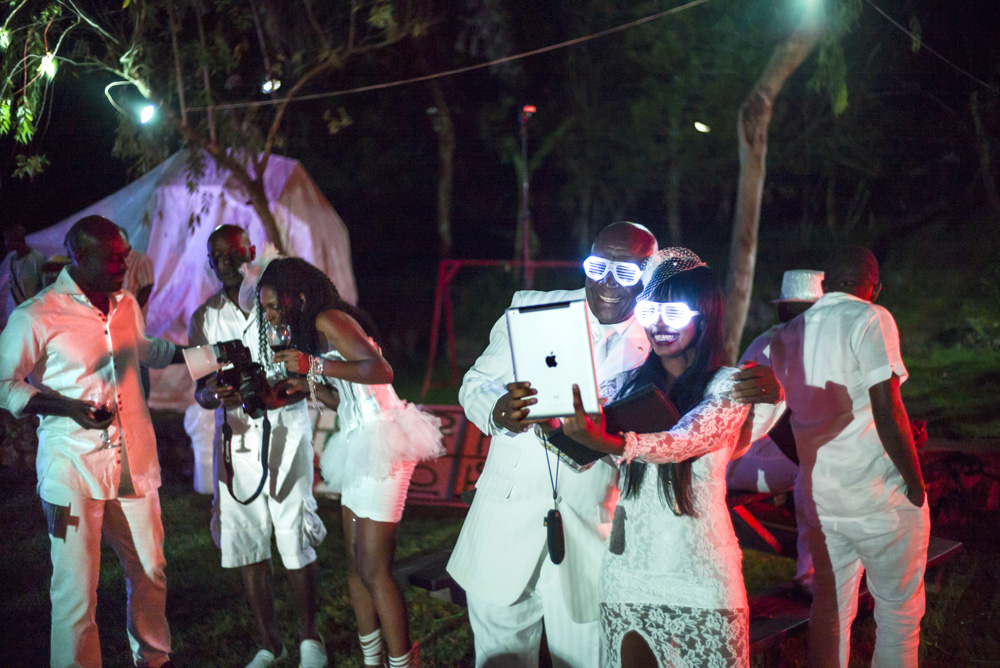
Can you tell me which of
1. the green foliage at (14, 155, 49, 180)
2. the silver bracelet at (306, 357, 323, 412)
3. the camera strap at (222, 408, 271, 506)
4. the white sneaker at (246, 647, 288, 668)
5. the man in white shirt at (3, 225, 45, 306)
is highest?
the green foliage at (14, 155, 49, 180)

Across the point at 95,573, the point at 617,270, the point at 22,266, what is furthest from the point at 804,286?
the point at 22,266

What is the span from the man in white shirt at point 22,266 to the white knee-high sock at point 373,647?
6783 mm

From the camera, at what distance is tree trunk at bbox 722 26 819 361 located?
34.1ft

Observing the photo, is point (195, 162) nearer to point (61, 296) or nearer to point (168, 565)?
point (168, 565)

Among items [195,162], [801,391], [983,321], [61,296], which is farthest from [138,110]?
[983,321]

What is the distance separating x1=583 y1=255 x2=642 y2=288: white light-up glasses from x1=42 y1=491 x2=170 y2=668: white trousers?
2649 mm

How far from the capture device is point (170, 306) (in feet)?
36.4

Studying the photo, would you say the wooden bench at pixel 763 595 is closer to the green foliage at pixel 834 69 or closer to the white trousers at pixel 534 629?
the white trousers at pixel 534 629

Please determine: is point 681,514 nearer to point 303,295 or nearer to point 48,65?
point 303,295

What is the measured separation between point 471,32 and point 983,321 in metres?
12.7

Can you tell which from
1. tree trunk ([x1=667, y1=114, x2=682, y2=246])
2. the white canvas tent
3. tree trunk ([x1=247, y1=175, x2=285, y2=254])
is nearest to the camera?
tree trunk ([x1=247, y1=175, x2=285, y2=254])

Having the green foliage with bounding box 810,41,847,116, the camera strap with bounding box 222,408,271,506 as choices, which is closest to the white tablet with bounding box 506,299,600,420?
the camera strap with bounding box 222,408,271,506

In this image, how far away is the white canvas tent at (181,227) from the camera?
35.4 ft

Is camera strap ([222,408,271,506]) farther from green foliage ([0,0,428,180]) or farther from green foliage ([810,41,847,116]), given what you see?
green foliage ([810,41,847,116])
